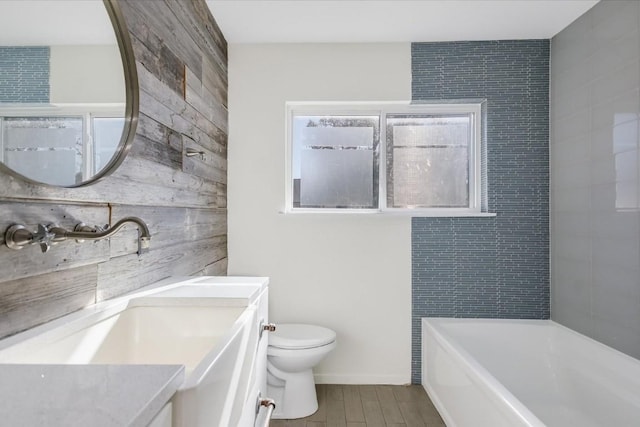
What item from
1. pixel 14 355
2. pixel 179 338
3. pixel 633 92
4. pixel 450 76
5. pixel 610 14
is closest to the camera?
pixel 14 355

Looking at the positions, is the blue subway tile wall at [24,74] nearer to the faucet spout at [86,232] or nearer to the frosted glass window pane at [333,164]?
the faucet spout at [86,232]

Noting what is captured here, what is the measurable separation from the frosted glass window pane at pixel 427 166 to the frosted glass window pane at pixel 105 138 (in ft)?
6.30

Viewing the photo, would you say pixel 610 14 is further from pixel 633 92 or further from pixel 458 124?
pixel 458 124

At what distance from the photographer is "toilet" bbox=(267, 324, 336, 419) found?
210 cm

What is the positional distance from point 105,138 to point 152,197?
390 mm

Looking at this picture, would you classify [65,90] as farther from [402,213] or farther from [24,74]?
[402,213]

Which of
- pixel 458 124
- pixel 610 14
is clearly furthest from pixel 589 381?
pixel 610 14

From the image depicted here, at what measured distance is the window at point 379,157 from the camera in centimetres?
271

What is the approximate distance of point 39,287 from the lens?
3.14ft

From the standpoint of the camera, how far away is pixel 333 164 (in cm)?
273

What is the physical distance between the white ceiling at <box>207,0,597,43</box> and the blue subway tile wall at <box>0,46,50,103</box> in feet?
4.80

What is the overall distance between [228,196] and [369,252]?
1.11 m

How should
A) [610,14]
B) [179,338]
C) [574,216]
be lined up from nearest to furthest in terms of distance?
[179,338], [610,14], [574,216]

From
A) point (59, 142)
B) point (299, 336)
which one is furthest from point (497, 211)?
point (59, 142)
